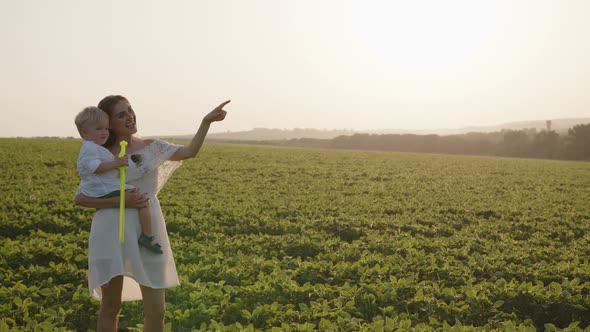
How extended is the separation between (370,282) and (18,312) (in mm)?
4755

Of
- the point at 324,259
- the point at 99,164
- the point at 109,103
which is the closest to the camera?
the point at 99,164

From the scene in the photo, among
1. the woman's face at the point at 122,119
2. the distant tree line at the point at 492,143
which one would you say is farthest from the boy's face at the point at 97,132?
the distant tree line at the point at 492,143

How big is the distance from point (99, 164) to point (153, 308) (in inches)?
47.6

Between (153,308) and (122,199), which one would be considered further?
(153,308)

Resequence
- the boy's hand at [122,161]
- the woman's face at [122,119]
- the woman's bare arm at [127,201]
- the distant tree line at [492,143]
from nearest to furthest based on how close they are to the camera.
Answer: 1. the boy's hand at [122,161]
2. the woman's bare arm at [127,201]
3. the woman's face at [122,119]
4. the distant tree line at [492,143]

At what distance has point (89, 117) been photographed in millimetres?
4059

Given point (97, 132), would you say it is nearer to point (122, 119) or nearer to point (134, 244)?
point (122, 119)

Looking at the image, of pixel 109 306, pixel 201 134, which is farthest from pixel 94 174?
pixel 109 306

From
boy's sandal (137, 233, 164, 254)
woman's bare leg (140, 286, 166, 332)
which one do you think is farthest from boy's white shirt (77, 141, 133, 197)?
woman's bare leg (140, 286, 166, 332)

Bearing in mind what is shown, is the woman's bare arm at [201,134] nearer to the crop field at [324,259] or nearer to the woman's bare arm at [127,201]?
the woman's bare arm at [127,201]

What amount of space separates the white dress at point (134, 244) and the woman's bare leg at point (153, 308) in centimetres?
10

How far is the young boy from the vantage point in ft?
13.3

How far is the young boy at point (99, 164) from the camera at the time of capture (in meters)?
4.06

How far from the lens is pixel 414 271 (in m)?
9.14
